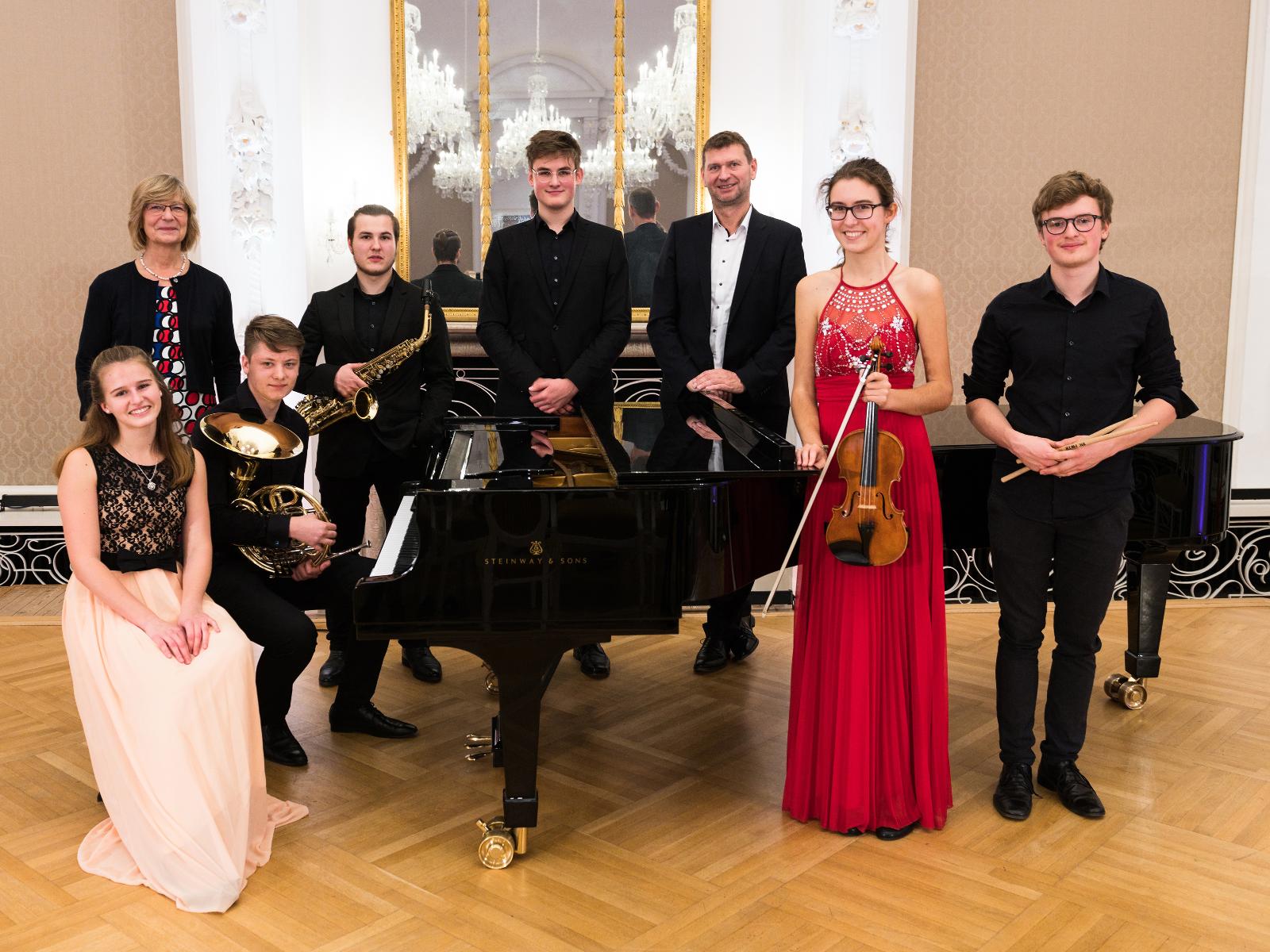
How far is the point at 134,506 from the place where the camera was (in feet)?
8.90

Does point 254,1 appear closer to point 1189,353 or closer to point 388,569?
point 388,569

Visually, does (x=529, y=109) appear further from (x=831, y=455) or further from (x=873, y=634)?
(x=873, y=634)

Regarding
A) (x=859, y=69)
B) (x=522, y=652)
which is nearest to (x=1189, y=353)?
(x=859, y=69)

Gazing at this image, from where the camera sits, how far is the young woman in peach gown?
2510mm

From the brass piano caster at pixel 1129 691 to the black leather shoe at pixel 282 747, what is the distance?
8.38ft

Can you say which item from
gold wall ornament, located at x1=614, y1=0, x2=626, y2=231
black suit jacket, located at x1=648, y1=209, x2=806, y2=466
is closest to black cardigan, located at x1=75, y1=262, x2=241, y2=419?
black suit jacket, located at x1=648, y1=209, x2=806, y2=466

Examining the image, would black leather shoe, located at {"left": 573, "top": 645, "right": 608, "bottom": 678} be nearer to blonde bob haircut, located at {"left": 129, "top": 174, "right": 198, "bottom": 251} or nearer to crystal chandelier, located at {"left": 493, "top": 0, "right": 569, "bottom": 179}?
blonde bob haircut, located at {"left": 129, "top": 174, "right": 198, "bottom": 251}

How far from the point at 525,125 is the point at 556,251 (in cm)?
142

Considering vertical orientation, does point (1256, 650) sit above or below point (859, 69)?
below

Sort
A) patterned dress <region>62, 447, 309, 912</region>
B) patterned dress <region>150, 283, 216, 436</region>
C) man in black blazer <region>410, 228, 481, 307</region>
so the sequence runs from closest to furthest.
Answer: patterned dress <region>62, 447, 309, 912</region>, patterned dress <region>150, 283, 216, 436</region>, man in black blazer <region>410, 228, 481, 307</region>

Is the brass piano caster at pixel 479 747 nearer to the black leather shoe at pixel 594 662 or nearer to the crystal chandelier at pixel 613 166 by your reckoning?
the black leather shoe at pixel 594 662

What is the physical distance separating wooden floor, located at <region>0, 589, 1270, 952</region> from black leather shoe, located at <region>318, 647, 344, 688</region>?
0.16ft

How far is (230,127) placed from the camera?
4590 millimetres

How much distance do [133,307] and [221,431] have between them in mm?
829
